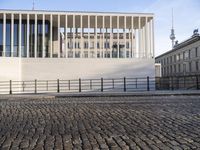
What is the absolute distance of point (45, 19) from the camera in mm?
38031

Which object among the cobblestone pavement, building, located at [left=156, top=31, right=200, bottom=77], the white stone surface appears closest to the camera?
the cobblestone pavement

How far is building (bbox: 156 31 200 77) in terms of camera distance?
192ft

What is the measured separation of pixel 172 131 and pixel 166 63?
7525cm

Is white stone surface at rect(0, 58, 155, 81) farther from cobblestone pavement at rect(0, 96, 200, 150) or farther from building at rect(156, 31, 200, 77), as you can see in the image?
building at rect(156, 31, 200, 77)

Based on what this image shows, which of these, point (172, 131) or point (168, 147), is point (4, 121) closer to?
point (172, 131)

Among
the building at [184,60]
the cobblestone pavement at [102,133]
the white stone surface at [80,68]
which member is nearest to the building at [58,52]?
the white stone surface at [80,68]

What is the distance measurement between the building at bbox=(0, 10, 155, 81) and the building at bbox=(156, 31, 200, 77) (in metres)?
20.4

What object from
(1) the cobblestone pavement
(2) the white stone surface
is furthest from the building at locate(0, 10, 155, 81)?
(1) the cobblestone pavement

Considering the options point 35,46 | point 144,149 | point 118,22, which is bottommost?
point 144,149

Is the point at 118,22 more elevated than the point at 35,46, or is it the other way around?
the point at 118,22

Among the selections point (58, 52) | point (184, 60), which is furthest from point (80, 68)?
point (184, 60)

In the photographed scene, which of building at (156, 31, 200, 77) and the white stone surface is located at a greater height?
building at (156, 31, 200, 77)

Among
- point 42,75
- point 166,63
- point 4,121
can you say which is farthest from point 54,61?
point 166,63

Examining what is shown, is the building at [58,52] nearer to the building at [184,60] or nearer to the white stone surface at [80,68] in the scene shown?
the white stone surface at [80,68]
